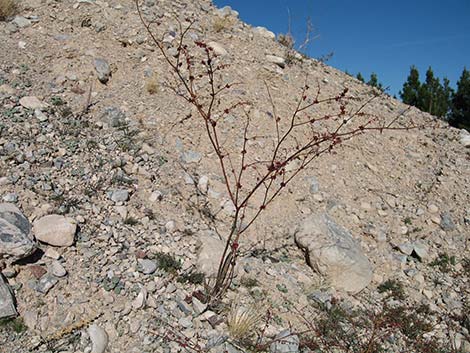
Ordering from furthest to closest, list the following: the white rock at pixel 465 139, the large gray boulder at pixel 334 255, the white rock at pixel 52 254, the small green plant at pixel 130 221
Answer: the white rock at pixel 465 139
the large gray boulder at pixel 334 255
the small green plant at pixel 130 221
the white rock at pixel 52 254

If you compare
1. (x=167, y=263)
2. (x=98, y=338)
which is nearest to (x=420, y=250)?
(x=167, y=263)

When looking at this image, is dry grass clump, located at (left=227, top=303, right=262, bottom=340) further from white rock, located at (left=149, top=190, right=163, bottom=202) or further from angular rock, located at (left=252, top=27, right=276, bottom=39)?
angular rock, located at (left=252, top=27, right=276, bottom=39)

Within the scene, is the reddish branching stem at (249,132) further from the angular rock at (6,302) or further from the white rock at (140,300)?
the angular rock at (6,302)

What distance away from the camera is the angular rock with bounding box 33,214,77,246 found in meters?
3.46

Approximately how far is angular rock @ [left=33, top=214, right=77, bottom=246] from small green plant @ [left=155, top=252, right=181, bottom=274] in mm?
829

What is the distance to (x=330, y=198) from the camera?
5.66 meters

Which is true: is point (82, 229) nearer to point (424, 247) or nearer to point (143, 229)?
point (143, 229)

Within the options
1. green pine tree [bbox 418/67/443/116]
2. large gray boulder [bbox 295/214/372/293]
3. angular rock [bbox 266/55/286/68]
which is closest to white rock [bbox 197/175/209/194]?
large gray boulder [bbox 295/214/372/293]

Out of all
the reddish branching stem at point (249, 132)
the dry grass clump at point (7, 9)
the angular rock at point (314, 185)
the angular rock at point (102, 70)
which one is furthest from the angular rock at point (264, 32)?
the dry grass clump at point (7, 9)

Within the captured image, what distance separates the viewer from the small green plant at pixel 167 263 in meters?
3.65

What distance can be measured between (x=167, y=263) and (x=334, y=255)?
196cm

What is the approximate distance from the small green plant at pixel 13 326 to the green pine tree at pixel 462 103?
19.4 m

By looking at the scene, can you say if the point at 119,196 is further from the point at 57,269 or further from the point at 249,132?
the point at 249,132

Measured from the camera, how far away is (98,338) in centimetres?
289
